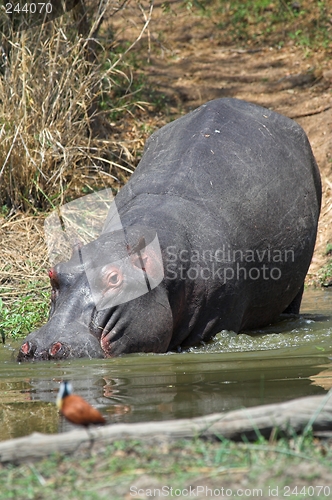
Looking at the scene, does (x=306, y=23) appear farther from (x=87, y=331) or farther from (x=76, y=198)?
(x=87, y=331)

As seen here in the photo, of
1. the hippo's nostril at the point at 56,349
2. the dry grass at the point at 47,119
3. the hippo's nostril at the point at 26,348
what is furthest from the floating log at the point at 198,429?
the dry grass at the point at 47,119

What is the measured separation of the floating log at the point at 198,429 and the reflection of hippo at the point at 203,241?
83.8 inches

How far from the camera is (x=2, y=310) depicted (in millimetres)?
6582

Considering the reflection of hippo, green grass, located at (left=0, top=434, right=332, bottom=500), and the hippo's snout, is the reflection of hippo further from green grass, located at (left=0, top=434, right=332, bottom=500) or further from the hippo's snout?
green grass, located at (left=0, top=434, right=332, bottom=500)

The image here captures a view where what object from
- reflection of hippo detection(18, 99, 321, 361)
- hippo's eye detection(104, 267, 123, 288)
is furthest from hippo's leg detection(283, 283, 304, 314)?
hippo's eye detection(104, 267, 123, 288)

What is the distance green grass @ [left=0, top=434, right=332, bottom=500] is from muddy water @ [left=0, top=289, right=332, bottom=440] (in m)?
0.85

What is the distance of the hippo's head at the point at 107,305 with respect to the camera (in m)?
4.87

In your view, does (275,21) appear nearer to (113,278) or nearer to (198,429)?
(113,278)

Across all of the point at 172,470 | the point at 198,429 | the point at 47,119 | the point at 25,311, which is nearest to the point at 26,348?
the point at 25,311

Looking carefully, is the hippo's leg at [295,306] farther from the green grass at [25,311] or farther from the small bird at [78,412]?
the small bird at [78,412]

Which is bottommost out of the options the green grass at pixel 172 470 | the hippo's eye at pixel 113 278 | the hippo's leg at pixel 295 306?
the hippo's leg at pixel 295 306

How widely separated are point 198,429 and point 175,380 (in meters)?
1.69

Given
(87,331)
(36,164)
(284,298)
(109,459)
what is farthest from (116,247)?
(36,164)

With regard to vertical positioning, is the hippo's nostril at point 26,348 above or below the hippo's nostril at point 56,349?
below
